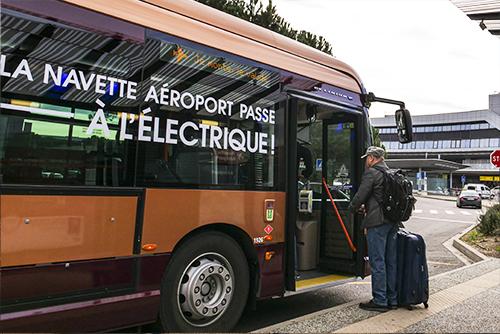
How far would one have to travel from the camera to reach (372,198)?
16.8ft

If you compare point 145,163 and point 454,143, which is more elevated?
point 454,143

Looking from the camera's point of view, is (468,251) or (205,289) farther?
(468,251)

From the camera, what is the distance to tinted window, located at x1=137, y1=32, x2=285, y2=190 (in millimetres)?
3773

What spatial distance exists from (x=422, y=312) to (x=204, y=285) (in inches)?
101

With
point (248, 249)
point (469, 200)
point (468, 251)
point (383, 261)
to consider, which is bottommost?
point (468, 251)

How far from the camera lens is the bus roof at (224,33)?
12.1 ft

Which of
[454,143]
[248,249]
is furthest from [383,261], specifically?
[454,143]

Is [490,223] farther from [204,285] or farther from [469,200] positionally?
[469,200]

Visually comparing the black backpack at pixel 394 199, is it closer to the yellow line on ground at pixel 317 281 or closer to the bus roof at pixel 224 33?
the yellow line on ground at pixel 317 281

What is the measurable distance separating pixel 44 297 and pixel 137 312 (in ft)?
2.54

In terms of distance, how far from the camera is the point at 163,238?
3.77m

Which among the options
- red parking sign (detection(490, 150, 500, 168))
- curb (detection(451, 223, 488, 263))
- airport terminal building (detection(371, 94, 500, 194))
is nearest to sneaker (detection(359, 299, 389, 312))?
curb (detection(451, 223, 488, 263))

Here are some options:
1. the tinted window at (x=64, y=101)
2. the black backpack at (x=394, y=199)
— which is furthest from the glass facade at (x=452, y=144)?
the tinted window at (x=64, y=101)

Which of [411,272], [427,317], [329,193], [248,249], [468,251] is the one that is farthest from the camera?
[468,251]
